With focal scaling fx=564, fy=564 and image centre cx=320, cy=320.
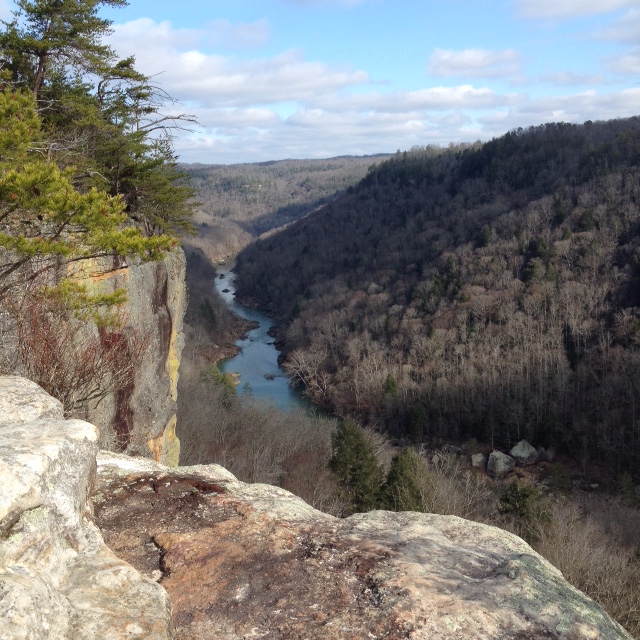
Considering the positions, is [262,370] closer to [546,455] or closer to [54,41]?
[546,455]

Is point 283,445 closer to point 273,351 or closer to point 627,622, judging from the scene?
point 627,622

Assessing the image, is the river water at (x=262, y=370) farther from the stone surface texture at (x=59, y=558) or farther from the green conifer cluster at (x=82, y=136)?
the stone surface texture at (x=59, y=558)

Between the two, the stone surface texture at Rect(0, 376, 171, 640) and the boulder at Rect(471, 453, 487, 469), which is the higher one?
the stone surface texture at Rect(0, 376, 171, 640)

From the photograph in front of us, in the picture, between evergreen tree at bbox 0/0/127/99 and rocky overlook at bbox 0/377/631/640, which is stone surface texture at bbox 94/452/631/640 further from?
evergreen tree at bbox 0/0/127/99

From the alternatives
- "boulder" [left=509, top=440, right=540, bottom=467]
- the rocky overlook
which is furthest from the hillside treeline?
the rocky overlook

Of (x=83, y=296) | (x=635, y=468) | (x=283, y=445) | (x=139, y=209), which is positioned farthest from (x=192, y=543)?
(x=635, y=468)

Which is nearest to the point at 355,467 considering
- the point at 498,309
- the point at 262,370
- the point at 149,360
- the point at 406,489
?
the point at 406,489
